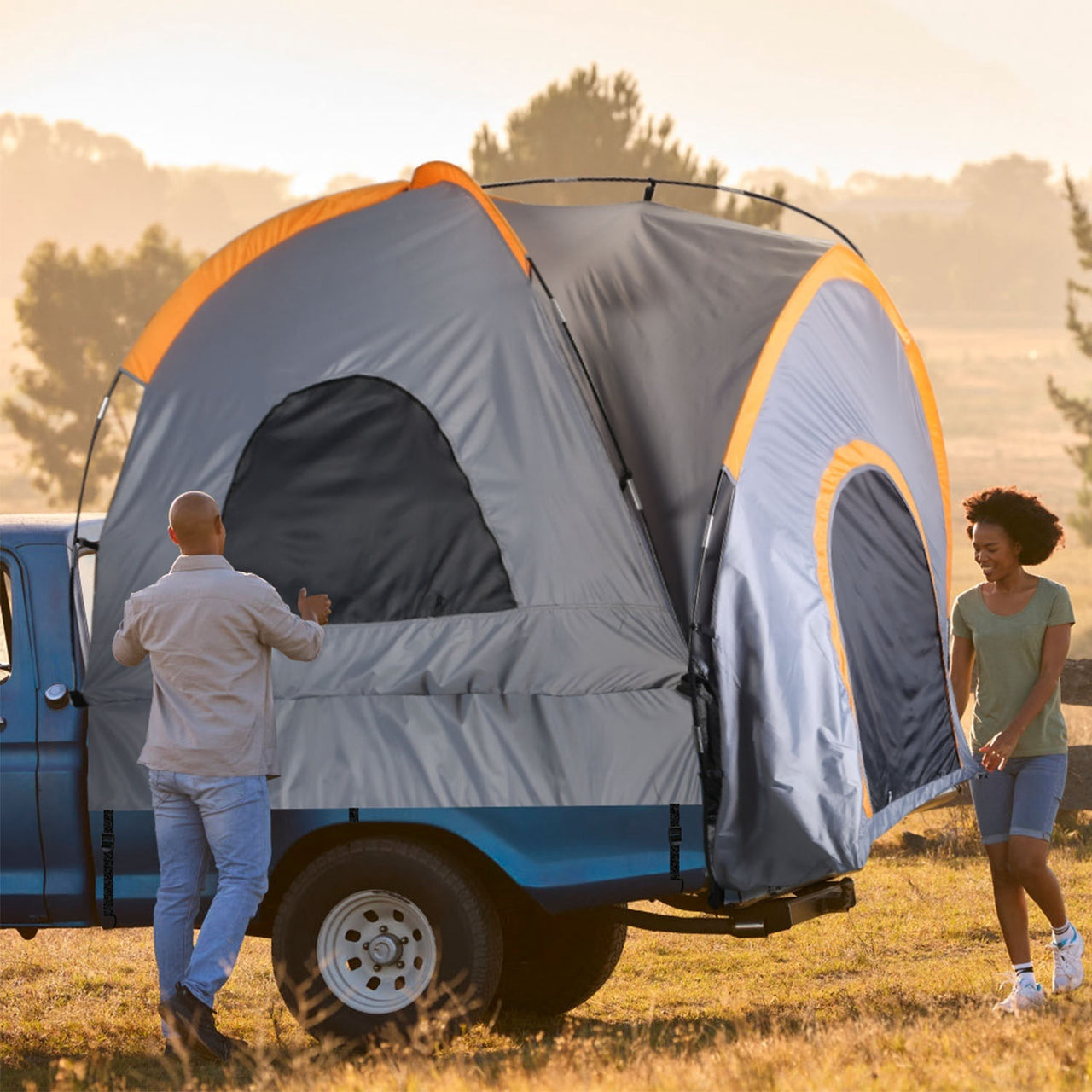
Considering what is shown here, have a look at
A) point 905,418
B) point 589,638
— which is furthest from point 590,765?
point 905,418

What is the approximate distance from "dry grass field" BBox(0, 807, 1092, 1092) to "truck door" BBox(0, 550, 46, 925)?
2.00 ft

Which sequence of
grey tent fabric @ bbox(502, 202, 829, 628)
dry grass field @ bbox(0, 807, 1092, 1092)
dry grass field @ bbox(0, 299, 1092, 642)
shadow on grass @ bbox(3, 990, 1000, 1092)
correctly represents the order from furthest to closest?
dry grass field @ bbox(0, 299, 1092, 642)
grey tent fabric @ bbox(502, 202, 829, 628)
shadow on grass @ bbox(3, 990, 1000, 1092)
dry grass field @ bbox(0, 807, 1092, 1092)

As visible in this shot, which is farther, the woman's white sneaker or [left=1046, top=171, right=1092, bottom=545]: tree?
[left=1046, top=171, right=1092, bottom=545]: tree

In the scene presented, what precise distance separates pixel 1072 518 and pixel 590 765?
3257 centimetres

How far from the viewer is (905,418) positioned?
8023 millimetres

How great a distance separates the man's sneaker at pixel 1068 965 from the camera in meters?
6.54

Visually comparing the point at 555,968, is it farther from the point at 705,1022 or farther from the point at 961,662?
the point at 961,662

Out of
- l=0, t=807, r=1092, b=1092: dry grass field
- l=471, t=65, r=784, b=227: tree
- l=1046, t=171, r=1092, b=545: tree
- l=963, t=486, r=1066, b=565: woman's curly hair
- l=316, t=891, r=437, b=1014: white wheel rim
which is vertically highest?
l=471, t=65, r=784, b=227: tree

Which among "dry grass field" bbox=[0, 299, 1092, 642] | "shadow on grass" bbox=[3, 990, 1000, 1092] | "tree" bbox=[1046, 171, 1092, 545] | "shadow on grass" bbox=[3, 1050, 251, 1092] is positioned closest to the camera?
"shadow on grass" bbox=[3, 990, 1000, 1092]

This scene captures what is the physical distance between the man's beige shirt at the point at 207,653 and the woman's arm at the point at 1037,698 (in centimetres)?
257

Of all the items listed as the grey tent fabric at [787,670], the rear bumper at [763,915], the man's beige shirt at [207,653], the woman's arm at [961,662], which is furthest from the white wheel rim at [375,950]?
the woman's arm at [961,662]

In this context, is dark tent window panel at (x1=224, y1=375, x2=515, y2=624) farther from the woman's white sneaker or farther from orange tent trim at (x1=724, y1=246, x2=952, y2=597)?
the woman's white sneaker

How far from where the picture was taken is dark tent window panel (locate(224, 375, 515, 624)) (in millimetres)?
6289

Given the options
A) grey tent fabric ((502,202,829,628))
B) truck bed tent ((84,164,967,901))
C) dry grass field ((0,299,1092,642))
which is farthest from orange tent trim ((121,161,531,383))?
dry grass field ((0,299,1092,642))
